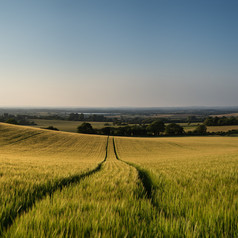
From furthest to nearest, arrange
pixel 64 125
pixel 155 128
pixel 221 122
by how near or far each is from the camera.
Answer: pixel 221 122
pixel 64 125
pixel 155 128

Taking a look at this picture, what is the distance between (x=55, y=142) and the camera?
134ft

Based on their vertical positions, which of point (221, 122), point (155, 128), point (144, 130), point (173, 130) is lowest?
point (144, 130)

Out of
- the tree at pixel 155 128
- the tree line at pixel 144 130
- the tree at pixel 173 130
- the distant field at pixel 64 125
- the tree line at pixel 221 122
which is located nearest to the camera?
the tree line at pixel 144 130

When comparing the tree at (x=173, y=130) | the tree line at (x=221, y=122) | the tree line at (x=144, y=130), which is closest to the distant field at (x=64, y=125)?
the tree line at (x=144, y=130)

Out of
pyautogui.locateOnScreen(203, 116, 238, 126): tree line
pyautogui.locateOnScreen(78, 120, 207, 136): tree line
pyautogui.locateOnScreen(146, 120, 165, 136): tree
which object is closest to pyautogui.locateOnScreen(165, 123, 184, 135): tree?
pyautogui.locateOnScreen(78, 120, 207, 136): tree line

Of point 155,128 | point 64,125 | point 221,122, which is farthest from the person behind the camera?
point 221,122

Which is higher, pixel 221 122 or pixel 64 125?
pixel 221 122

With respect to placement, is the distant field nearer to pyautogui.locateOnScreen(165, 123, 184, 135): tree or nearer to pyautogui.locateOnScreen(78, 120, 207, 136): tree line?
pyautogui.locateOnScreen(78, 120, 207, 136): tree line

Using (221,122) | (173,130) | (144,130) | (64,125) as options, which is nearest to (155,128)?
(144,130)

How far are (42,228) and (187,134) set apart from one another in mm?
86609

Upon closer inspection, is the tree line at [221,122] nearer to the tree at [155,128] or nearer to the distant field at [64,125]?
the tree at [155,128]

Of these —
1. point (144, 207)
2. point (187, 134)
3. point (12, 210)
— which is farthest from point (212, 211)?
point (187, 134)

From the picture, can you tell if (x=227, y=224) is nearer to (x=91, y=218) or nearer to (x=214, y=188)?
(x=91, y=218)

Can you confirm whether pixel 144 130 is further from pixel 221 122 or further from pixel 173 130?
pixel 221 122
